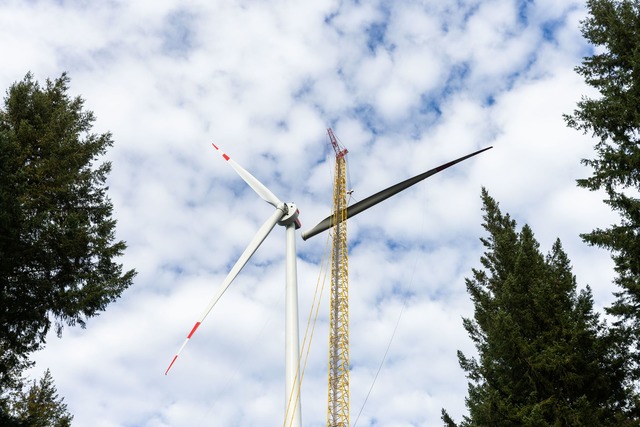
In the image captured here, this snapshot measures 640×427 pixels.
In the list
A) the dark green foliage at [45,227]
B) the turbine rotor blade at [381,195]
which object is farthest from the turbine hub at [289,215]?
the dark green foliage at [45,227]

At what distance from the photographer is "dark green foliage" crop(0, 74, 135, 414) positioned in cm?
1772

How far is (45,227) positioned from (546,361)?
64.4 ft

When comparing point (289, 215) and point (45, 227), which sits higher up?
point (289, 215)

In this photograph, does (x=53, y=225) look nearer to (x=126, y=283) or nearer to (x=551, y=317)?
(x=126, y=283)

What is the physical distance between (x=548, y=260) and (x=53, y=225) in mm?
22288

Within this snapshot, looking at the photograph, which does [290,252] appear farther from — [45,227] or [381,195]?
[45,227]

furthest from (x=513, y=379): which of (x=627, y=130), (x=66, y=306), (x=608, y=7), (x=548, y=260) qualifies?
(x=66, y=306)

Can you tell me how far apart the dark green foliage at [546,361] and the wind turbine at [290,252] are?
854cm

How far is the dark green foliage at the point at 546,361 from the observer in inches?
787

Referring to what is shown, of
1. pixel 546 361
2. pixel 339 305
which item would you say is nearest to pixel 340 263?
pixel 339 305

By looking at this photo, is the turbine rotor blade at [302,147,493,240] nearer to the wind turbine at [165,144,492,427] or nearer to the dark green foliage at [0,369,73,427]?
the wind turbine at [165,144,492,427]

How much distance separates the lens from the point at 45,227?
18.5 metres

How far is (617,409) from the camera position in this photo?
20.8 metres

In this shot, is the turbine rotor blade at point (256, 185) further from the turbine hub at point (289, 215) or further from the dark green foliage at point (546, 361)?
the dark green foliage at point (546, 361)
